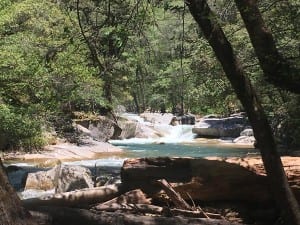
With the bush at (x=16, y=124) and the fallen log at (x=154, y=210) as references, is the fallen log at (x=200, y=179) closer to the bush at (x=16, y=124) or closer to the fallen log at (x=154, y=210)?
the fallen log at (x=154, y=210)

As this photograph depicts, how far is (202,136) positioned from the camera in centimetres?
3731

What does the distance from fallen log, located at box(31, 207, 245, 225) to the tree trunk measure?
139 centimetres

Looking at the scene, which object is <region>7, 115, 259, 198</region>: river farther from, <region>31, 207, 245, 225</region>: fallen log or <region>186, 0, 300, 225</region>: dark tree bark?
<region>186, 0, 300, 225</region>: dark tree bark

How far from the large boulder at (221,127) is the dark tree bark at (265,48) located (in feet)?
104

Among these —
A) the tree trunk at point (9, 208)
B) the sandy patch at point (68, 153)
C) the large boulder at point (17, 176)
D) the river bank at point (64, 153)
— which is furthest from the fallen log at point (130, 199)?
the sandy patch at point (68, 153)

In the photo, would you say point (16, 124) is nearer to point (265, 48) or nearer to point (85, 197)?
point (85, 197)

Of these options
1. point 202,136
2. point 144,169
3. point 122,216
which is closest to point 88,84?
point 144,169

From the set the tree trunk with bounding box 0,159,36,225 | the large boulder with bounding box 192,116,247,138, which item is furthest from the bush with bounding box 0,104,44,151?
the large boulder with bounding box 192,116,247,138

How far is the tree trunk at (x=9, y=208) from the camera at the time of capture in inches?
144

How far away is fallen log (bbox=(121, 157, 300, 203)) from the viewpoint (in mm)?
6258

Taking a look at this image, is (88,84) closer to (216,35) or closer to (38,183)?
(38,183)

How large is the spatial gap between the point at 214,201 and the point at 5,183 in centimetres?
346

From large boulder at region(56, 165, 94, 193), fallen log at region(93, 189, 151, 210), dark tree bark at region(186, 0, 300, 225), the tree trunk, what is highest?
dark tree bark at region(186, 0, 300, 225)

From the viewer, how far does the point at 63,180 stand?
37.3ft
